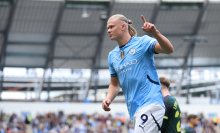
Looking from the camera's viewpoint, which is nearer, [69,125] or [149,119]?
[149,119]

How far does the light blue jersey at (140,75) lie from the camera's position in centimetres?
493

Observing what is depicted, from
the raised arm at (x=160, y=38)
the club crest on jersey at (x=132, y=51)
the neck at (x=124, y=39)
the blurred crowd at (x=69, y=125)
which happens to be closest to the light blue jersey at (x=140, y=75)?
the club crest on jersey at (x=132, y=51)

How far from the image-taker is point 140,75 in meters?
4.96

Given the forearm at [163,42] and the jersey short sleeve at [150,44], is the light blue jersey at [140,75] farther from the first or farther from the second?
the forearm at [163,42]

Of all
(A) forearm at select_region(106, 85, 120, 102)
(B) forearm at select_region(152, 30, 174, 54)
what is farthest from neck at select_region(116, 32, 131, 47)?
(B) forearm at select_region(152, 30, 174, 54)

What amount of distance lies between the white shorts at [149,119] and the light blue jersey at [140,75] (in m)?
0.06

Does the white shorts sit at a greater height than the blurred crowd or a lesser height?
lesser

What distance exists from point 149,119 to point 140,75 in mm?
495

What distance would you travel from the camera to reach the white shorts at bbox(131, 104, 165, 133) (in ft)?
15.8

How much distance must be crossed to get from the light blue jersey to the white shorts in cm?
6

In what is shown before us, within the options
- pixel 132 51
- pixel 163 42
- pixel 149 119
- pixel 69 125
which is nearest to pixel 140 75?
pixel 132 51

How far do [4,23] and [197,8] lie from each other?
15964 millimetres

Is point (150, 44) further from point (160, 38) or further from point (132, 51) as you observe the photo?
point (160, 38)

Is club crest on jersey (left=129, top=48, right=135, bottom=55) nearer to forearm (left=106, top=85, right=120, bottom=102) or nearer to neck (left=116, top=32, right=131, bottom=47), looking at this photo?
neck (left=116, top=32, right=131, bottom=47)
